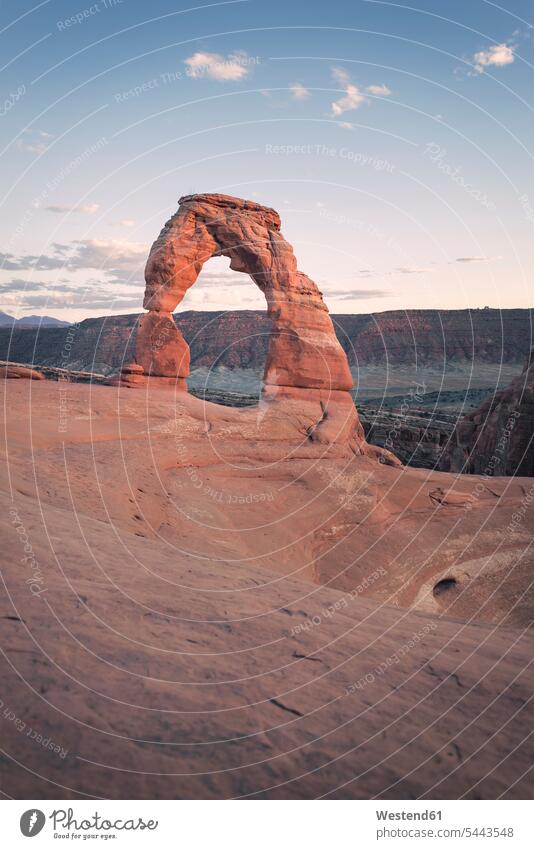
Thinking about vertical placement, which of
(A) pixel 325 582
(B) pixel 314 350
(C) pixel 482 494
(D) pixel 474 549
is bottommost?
(A) pixel 325 582

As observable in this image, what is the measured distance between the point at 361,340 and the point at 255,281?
7117 cm

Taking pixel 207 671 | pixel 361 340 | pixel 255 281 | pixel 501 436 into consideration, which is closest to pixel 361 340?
pixel 361 340

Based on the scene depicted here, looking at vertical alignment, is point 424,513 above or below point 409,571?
above

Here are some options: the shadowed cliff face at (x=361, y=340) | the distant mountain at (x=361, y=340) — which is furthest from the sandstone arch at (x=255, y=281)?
the shadowed cliff face at (x=361, y=340)

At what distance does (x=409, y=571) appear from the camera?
33.9 ft

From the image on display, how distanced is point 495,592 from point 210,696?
906 cm

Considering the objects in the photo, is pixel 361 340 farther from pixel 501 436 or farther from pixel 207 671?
pixel 207 671

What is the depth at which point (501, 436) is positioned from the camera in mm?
21938

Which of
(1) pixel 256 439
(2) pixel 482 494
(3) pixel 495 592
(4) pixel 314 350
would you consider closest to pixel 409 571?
(3) pixel 495 592

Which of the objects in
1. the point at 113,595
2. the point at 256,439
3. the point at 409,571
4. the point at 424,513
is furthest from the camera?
the point at 256,439

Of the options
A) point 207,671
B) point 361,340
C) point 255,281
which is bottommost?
point 207,671

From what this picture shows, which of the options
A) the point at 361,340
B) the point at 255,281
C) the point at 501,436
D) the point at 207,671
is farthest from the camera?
the point at 361,340

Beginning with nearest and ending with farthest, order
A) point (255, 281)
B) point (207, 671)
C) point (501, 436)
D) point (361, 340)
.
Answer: point (207, 671) < point (255, 281) < point (501, 436) < point (361, 340)
